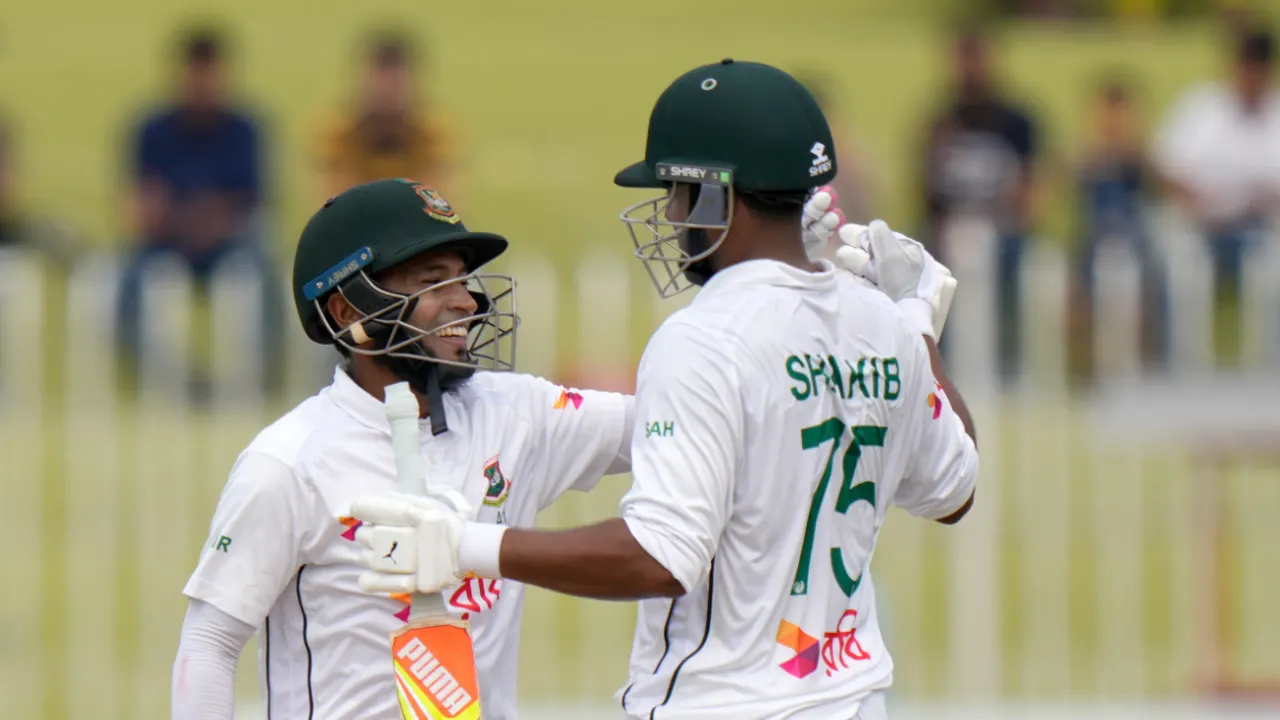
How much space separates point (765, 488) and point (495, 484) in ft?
2.37

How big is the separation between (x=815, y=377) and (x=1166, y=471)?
6228mm

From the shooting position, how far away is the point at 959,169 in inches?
456

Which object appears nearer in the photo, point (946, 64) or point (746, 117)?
point (746, 117)

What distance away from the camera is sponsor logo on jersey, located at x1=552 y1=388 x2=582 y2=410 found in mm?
4854

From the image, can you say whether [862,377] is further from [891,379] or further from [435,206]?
[435,206]

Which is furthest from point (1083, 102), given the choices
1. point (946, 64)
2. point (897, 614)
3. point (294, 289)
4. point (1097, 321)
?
point (294, 289)

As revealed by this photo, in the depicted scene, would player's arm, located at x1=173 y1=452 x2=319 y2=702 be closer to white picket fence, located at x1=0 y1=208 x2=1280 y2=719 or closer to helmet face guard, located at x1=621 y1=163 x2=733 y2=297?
helmet face guard, located at x1=621 y1=163 x2=733 y2=297

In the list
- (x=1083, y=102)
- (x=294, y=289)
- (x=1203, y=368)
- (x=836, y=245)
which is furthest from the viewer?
(x=1083, y=102)

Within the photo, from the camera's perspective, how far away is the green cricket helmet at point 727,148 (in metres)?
4.28

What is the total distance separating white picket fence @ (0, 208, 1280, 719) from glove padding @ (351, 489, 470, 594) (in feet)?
17.2

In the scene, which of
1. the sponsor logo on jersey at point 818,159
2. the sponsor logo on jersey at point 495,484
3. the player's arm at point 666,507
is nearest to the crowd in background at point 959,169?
the sponsor logo on jersey at point 495,484

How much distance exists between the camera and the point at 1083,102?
1531 cm

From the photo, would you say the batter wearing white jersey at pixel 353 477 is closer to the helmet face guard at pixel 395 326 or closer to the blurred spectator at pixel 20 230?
the helmet face guard at pixel 395 326

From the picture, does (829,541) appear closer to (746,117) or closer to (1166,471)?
(746,117)
